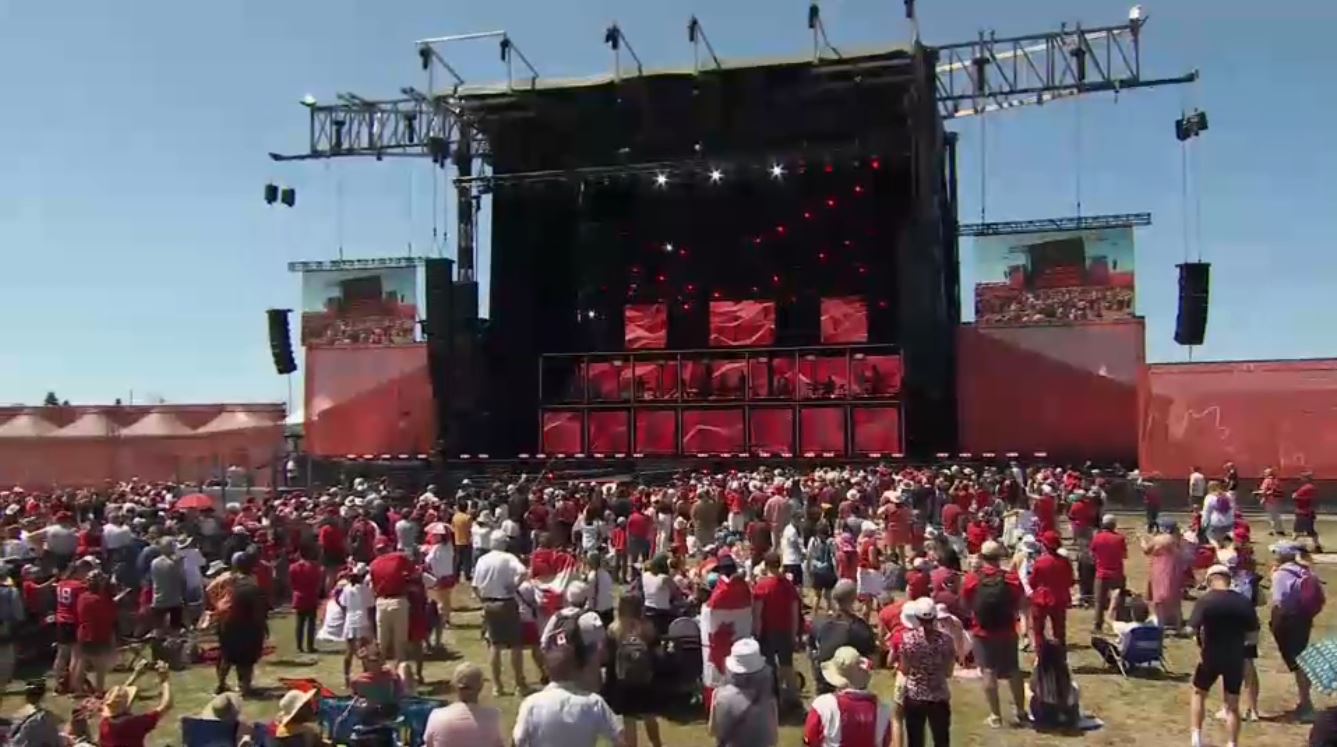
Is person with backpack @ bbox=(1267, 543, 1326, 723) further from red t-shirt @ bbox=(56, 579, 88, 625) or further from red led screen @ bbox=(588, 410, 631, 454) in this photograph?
red led screen @ bbox=(588, 410, 631, 454)

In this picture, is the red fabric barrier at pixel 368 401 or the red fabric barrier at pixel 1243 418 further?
the red fabric barrier at pixel 368 401

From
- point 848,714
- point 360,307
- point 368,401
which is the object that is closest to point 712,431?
point 368,401

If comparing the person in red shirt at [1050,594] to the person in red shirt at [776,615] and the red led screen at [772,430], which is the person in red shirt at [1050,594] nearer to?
the person in red shirt at [776,615]

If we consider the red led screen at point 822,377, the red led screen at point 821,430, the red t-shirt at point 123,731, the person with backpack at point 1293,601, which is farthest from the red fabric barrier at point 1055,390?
the red t-shirt at point 123,731

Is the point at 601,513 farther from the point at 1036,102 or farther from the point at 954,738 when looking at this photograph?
the point at 1036,102

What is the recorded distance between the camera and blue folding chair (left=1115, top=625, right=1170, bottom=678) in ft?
38.1

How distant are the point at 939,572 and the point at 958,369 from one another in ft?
81.2

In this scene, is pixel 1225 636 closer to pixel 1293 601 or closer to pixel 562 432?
pixel 1293 601

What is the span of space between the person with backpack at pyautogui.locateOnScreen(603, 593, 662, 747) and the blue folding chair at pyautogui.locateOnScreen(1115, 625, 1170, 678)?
5.24 metres

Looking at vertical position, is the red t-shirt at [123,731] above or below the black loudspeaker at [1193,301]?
below

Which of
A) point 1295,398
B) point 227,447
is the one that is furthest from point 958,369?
point 227,447

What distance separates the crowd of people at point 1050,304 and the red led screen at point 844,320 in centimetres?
334

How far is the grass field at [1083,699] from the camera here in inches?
372

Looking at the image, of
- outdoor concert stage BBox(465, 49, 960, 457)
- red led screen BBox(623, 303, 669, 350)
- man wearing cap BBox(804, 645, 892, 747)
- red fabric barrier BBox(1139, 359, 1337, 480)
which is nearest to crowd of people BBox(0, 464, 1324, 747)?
man wearing cap BBox(804, 645, 892, 747)
